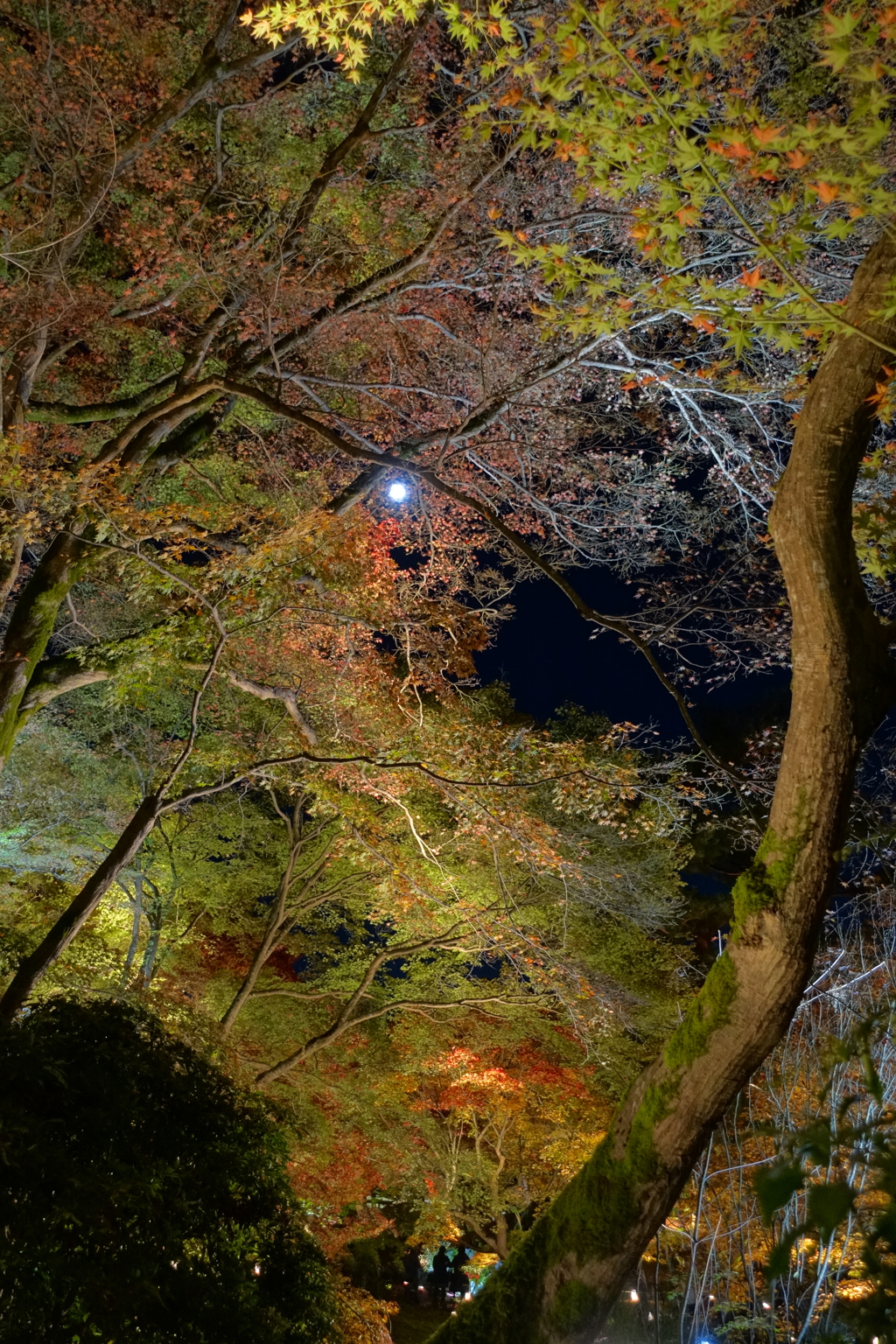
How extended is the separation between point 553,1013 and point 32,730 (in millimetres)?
8883

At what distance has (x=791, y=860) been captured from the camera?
3025 mm

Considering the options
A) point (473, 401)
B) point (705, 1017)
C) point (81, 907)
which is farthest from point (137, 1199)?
point (473, 401)

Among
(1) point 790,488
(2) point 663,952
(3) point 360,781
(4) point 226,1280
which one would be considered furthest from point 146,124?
(2) point 663,952

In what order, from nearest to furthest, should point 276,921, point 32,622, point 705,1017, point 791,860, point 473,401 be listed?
1. point 791,860
2. point 705,1017
3. point 32,622
4. point 473,401
5. point 276,921

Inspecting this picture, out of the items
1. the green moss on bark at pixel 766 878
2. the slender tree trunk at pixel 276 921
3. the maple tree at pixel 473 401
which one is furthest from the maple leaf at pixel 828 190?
the slender tree trunk at pixel 276 921

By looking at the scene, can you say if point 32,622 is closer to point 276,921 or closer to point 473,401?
point 473,401

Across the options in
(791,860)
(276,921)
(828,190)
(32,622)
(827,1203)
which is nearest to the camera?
(827,1203)

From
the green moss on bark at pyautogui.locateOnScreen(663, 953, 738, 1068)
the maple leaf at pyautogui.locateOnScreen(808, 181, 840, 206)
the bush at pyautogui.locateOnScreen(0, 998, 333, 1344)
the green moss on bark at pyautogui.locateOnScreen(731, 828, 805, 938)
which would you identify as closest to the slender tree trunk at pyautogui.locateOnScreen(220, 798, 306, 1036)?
the bush at pyautogui.locateOnScreen(0, 998, 333, 1344)

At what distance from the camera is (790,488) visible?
304 centimetres

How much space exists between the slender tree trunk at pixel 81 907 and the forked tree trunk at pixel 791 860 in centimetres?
378

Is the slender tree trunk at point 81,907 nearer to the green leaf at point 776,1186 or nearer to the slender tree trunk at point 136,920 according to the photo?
the slender tree trunk at point 136,920

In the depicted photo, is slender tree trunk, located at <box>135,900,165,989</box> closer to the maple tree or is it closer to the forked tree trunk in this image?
the maple tree

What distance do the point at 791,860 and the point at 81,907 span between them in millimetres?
5025

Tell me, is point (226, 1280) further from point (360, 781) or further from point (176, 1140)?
point (360, 781)
